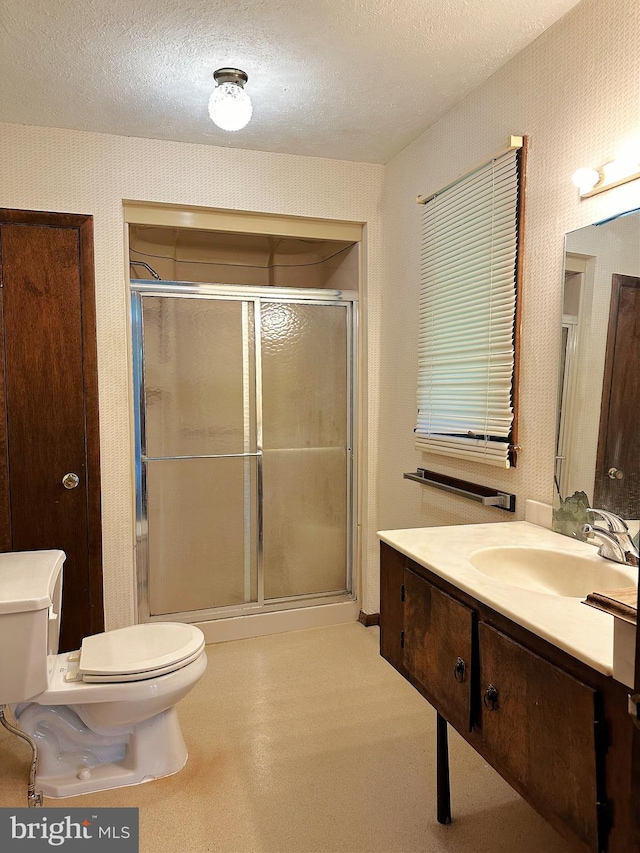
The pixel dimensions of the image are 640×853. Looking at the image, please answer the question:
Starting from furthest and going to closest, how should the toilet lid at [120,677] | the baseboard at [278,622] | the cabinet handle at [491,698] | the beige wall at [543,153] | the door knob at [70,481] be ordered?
the baseboard at [278,622] → the door knob at [70,481] → the toilet lid at [120,677] → the beige wall at [543,153] → the cabinet handle at [491,698]

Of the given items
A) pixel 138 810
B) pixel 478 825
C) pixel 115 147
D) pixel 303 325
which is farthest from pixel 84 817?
pixel 115 147

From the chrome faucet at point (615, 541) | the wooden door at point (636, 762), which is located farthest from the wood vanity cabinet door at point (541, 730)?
the chrome faucet at point (615, 541)

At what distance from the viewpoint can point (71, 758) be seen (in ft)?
6.63

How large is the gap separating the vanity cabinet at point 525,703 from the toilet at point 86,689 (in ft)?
2.67

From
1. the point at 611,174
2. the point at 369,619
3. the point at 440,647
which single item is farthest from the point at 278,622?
the point at 611,174

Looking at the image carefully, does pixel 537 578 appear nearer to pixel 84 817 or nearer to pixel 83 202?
pixel 84 817

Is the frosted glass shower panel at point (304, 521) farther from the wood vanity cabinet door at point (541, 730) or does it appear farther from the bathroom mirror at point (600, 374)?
the wood vanity cabinet door at point (541, 730)

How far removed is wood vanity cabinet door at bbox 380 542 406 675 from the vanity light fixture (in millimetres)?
1179

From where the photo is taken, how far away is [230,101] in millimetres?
2070

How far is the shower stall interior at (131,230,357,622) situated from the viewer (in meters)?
2.99

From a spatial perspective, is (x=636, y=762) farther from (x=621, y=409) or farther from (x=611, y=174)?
(x=611, y=174)

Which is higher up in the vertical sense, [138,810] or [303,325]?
[303,325]

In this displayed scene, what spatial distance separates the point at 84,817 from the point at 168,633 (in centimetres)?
58

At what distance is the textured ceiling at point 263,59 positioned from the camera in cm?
181
